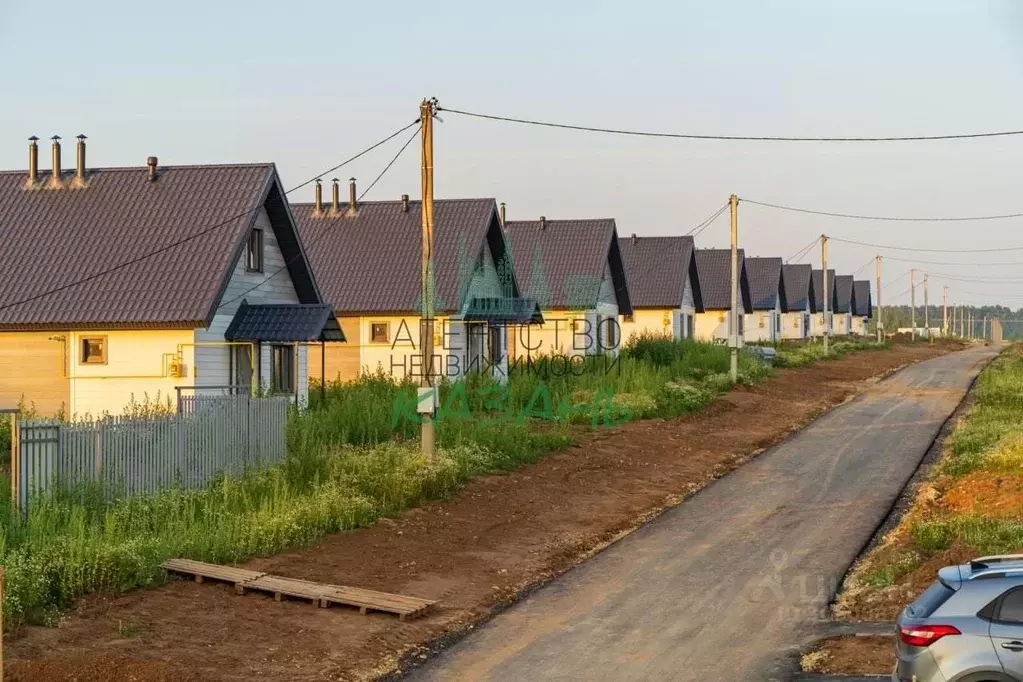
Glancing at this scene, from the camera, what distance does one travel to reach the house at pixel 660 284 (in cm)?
5869

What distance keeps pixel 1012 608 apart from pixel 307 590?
7.51m

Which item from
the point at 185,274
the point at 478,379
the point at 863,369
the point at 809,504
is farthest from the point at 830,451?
the point at 863,369

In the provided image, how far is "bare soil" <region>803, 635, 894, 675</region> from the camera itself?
36.6 ft

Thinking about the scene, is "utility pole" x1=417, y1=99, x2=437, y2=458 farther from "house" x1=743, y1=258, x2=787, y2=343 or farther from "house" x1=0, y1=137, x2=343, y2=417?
"house" x1=743, y1=258, x2=787, y2=343

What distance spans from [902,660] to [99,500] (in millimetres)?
10198

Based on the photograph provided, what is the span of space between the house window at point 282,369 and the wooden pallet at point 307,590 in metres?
15.0

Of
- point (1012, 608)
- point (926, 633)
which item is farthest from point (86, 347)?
point (1012, 608)

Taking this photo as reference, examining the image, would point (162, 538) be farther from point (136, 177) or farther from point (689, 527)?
point (136, 177)

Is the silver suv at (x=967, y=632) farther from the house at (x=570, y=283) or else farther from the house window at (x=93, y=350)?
the house at (x=570, y=283)

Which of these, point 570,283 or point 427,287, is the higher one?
point 570,283

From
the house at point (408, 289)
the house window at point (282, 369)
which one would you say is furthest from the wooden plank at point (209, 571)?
the house at point (408, 289)

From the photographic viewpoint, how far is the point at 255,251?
2830 cm

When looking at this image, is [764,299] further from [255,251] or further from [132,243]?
[132,243]

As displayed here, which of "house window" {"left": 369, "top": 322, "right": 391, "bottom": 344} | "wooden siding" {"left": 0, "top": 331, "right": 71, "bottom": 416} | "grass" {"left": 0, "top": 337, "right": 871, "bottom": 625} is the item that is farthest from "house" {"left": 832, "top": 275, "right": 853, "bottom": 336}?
"wooden siding" {"left": 0, "top": 331, "right": 71, "bottom": 416}
